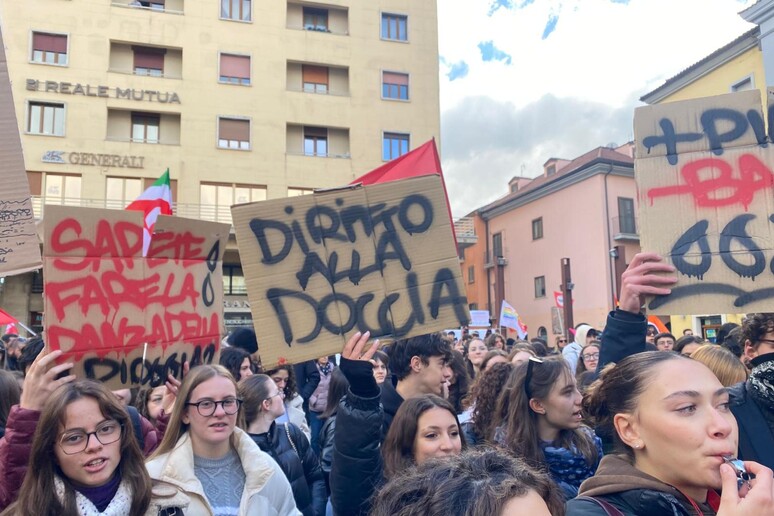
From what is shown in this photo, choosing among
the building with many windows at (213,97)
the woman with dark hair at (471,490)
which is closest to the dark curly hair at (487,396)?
the woman with dark hair at (471,490)

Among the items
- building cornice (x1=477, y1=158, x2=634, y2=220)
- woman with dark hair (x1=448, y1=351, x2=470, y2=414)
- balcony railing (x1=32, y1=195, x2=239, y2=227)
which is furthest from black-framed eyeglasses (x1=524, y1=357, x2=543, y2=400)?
building cornice (x1=477, y1=158, x2=634, y2=220)

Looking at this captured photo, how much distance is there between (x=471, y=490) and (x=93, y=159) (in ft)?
80.8

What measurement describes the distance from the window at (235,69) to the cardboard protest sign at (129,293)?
22518mm

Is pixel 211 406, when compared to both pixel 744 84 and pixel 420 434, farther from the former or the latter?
pixel 744 84

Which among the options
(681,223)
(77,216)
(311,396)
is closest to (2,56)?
(77,216)

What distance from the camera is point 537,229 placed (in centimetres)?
3525

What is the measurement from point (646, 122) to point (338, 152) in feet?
78.0

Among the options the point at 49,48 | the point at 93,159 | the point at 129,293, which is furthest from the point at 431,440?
the point at 49,48

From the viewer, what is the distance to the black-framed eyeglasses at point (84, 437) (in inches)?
99.7

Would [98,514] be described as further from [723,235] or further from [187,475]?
[723,235]

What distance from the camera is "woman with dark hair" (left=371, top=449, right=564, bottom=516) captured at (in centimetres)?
128

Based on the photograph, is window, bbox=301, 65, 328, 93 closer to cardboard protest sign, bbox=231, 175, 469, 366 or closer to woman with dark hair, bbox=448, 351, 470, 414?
woman with dark hair, bbox=448, 351, 470, 414

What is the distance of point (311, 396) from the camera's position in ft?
21.6

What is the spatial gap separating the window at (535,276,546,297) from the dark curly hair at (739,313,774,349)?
31.9 m
